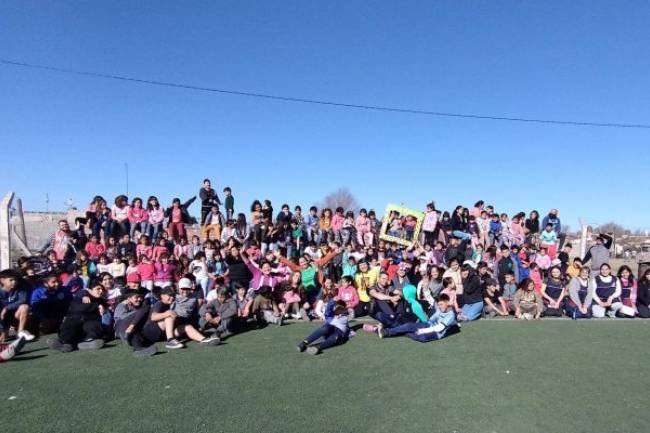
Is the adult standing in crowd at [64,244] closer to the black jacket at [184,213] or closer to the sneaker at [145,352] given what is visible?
the black jacket at [184,213]

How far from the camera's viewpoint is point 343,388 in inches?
198

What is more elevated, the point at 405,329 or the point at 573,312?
the point at 405,329

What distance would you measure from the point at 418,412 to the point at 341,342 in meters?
2.80

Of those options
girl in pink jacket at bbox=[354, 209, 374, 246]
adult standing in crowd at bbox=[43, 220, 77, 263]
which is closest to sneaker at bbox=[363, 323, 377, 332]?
girl in pink jacket at bbox=[354, 209, 374, 246]

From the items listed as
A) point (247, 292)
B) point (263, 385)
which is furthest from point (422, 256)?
point (263, 385)

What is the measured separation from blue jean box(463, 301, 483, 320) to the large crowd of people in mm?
27

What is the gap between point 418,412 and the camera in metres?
4.41

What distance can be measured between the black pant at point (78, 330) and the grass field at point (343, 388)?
0.42 m

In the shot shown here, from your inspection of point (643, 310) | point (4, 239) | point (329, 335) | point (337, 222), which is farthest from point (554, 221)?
point (4, 239)

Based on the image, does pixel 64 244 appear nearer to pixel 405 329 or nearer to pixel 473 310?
pixel 405 329

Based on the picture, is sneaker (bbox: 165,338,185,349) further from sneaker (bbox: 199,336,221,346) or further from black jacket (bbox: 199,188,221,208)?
black jacket (bbox: 199,188,221,208)

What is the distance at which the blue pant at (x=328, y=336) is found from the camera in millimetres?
6690

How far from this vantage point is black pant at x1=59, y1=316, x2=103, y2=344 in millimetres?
6749

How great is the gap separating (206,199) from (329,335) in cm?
814
